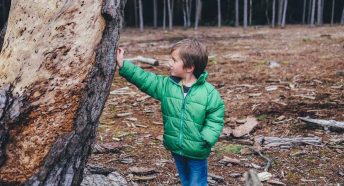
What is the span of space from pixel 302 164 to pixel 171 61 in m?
2.24

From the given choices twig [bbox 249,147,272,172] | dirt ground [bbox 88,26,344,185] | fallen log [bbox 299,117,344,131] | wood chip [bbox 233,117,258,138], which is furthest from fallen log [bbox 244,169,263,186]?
fallen log [bbox 299,117,344,131]

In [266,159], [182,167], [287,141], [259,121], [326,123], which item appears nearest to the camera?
[182,167]

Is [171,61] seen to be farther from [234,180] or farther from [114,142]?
[114,142]

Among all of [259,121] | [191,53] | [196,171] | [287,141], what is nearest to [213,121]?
[196,171]

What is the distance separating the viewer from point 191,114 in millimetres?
3230

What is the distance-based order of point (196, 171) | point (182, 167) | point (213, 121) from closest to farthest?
point (213, 121)
point (196, 171)
point (182, 167)

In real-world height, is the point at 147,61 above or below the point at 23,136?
below

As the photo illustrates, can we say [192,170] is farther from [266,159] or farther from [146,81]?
[266,159]

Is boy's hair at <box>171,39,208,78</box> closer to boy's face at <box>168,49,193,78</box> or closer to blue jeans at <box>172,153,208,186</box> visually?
boy's face at <box>168,49,193,78</box>

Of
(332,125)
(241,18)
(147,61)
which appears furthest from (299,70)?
(241,18)

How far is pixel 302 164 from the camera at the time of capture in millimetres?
4641

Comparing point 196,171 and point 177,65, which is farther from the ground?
point 177,65

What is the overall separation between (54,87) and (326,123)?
4.16m

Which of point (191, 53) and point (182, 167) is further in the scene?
point (182, 167)
